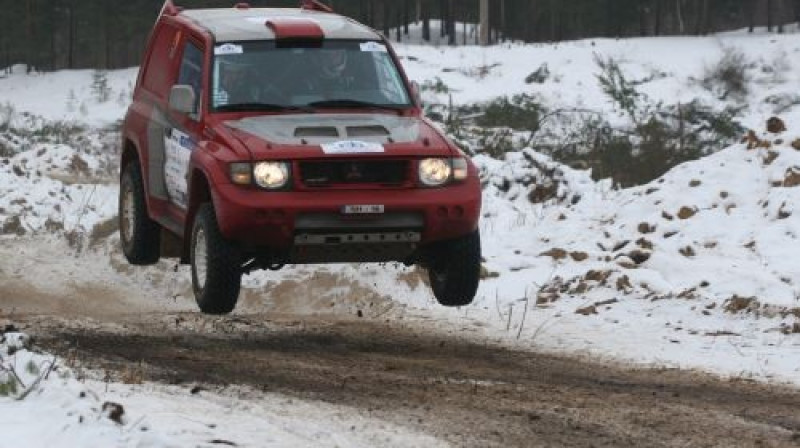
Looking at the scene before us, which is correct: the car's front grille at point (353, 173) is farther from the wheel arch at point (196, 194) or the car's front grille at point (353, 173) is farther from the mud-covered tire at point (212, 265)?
the wheel arch at point (196, 194)

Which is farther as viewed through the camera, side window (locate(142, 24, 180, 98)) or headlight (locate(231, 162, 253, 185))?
side window (locate(142, 24, 180, 98))

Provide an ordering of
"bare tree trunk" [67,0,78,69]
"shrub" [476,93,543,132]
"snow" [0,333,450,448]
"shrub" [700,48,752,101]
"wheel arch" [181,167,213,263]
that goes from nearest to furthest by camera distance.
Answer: "snow" [0,333,450,448] → "wheel arch" [181,167,213,263] → "shrub" [476,93,543,132] → "shrub" [700,48,752,101] → "bare tree trunk" [67,0,78,69]

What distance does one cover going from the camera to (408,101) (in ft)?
29.9

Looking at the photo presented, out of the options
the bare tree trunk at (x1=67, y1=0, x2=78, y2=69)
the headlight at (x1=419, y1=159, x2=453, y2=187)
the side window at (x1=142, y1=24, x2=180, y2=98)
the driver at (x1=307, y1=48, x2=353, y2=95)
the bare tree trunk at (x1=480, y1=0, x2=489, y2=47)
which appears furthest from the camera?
the bare tree trunk at (x1=67, y1=0, x2=78, y2=69)

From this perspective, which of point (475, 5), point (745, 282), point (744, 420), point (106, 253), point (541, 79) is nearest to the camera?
point (744, 420)

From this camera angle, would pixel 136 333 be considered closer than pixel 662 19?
Yes

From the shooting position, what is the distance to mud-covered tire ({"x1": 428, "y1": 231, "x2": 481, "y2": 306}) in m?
8.59

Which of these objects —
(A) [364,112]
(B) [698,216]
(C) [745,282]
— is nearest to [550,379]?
(A) [364,112]

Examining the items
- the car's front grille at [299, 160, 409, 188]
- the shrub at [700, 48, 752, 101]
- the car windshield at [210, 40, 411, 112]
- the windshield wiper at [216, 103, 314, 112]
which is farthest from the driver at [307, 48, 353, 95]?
the shrub at [700, 48, 752, 101]

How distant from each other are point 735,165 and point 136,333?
671 cm

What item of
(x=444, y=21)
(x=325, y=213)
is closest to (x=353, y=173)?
(x=325, y=213)

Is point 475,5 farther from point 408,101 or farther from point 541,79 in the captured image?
point 408,101

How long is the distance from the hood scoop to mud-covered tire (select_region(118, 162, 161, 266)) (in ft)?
7.35

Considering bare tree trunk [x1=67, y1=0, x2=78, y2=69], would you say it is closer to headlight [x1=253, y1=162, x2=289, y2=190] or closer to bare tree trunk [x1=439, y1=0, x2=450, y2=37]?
bare tree trunk [x1=439, y1=0, x2=450, y2=37]
